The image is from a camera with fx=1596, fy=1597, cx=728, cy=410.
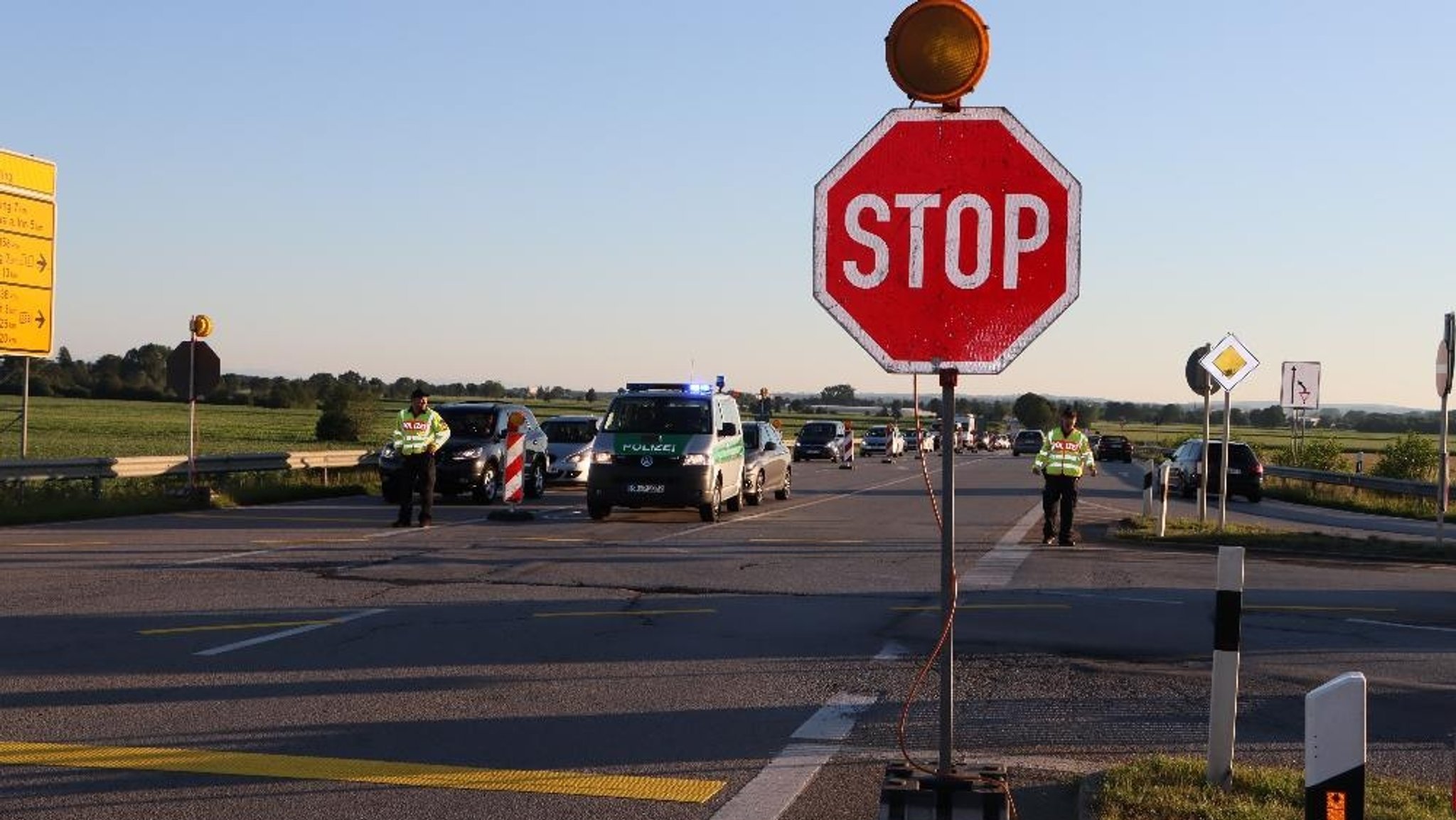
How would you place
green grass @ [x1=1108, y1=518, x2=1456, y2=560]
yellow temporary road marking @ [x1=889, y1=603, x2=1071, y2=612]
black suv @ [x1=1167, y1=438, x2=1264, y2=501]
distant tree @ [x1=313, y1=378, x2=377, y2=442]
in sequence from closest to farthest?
yellow temporary road marking @ [x1=889, y1=603, x2=1071, y2=612]
green grass @ [x1=1108, y1=518, x2=1456, y2=560]
black suv @ [x1=1167, y1=438, x2=1264, y2=501]
distant tree @ [x1=313, y1=378, x2=377, y2=442]

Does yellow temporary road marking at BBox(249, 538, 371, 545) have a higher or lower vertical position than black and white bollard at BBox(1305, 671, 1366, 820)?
lower

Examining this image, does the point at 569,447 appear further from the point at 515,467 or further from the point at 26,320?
the point at 26,320

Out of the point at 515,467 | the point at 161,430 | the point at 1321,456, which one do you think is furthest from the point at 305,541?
the point at 161,430

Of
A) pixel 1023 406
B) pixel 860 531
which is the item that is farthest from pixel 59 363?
pixel 860 531

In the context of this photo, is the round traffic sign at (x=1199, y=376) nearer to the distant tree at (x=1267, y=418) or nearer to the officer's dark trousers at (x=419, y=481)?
the officer's dark trousers at (x=419, y=481)

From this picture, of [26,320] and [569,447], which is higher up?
[26,320]

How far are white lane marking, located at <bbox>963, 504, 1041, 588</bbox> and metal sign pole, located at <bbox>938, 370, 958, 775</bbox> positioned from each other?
9416 mm

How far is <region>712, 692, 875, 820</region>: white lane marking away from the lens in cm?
627

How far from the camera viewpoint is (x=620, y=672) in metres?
9.40

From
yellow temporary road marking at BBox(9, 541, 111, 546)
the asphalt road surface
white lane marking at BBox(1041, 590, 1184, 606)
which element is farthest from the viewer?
yellow temporary road marking at BBox(9, 541, 111, 546)

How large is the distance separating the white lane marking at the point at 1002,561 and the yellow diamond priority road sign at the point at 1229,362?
133 inches

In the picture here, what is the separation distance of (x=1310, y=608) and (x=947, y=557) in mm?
9136

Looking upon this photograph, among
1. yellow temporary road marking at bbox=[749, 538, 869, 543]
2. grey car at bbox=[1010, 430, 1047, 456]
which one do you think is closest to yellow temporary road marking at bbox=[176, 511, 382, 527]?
yellow temporary road marking at bbox=[749, 538, 869, 543]

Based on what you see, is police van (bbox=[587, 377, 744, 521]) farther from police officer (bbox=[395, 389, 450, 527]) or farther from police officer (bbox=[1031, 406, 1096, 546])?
police officer (bbox=[1031, 406, 1096, 546])
